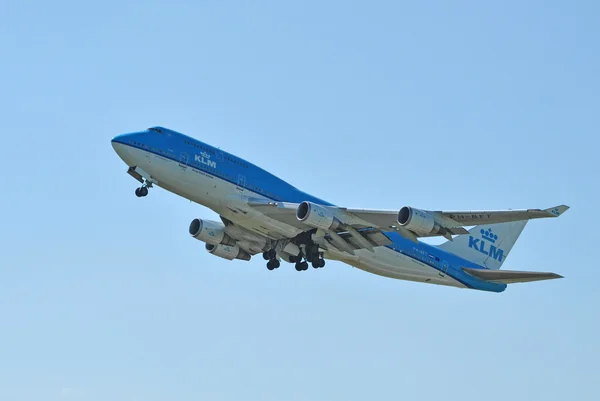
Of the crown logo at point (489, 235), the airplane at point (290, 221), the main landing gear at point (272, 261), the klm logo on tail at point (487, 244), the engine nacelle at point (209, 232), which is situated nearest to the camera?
the airplane at point (290, 221)

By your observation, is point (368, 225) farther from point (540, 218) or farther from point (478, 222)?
point (540, 218)

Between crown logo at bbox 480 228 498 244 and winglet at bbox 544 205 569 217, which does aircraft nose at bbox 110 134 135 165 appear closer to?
winglet at bbox 544 205 569 217

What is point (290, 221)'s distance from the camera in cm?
5122

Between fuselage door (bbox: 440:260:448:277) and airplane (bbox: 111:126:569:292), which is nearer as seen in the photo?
airplane (bbox: 111:126:569:292)

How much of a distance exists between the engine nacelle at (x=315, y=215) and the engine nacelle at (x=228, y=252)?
335 inches

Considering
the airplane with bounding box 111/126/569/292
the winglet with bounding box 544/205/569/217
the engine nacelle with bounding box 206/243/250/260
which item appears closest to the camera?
the winglet with bounding box 544/205/569/217

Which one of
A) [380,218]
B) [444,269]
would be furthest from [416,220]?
[444,269]

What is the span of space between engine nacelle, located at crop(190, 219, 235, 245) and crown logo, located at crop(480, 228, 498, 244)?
56.9 ft

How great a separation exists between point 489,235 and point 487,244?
2.45ft

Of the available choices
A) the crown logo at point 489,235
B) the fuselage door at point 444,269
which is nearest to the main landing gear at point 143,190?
the fuselage door at point 444,269

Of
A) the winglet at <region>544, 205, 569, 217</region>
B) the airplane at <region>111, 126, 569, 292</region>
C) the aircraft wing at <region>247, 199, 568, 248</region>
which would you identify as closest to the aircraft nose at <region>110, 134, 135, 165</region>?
the airplane at <region>111, 126, 569, 292</region>

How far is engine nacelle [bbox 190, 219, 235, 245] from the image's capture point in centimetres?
5600

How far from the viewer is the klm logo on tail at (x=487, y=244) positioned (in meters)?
62.4

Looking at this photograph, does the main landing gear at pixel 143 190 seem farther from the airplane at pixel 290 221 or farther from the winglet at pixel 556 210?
the winglet at pixel 556 210
